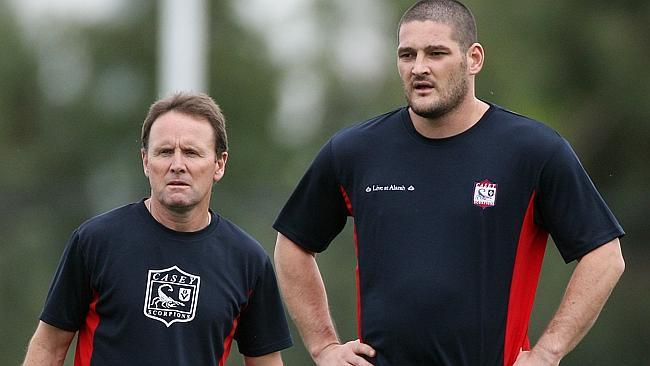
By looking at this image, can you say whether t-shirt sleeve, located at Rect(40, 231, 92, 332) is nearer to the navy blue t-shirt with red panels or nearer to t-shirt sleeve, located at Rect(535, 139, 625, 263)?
the navy blue t-shirt with red panels

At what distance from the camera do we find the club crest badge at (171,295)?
6043 mm

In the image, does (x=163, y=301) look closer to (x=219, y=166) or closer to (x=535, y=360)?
(x=219, y=166)

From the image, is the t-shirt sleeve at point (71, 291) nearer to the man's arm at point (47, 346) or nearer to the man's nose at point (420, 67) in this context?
the man's arm at point (47, 346)

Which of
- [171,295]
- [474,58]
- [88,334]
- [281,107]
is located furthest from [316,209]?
[281,107]

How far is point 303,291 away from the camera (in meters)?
6.71

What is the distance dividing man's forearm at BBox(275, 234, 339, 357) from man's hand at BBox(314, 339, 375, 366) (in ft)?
0.34

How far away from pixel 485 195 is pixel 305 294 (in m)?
1.04

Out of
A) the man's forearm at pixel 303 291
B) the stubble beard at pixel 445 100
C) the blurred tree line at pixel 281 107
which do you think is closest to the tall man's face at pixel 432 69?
the stubble beard at pixel 445 100

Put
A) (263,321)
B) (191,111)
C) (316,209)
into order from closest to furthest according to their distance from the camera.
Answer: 1. (191,111)
2. (263,321)
3. (316,209)

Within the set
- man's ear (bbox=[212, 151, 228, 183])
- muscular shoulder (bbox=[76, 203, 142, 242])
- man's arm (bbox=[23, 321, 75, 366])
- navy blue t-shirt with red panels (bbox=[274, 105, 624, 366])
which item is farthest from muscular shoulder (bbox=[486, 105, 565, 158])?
man's arm (bbox=[23, 321, 75, 366])

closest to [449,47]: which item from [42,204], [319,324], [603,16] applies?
[319,324]

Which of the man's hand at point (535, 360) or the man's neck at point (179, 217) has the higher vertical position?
the man's neck at point (179, 217)

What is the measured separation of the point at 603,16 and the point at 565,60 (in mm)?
850

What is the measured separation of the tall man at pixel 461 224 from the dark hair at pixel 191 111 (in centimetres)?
62
